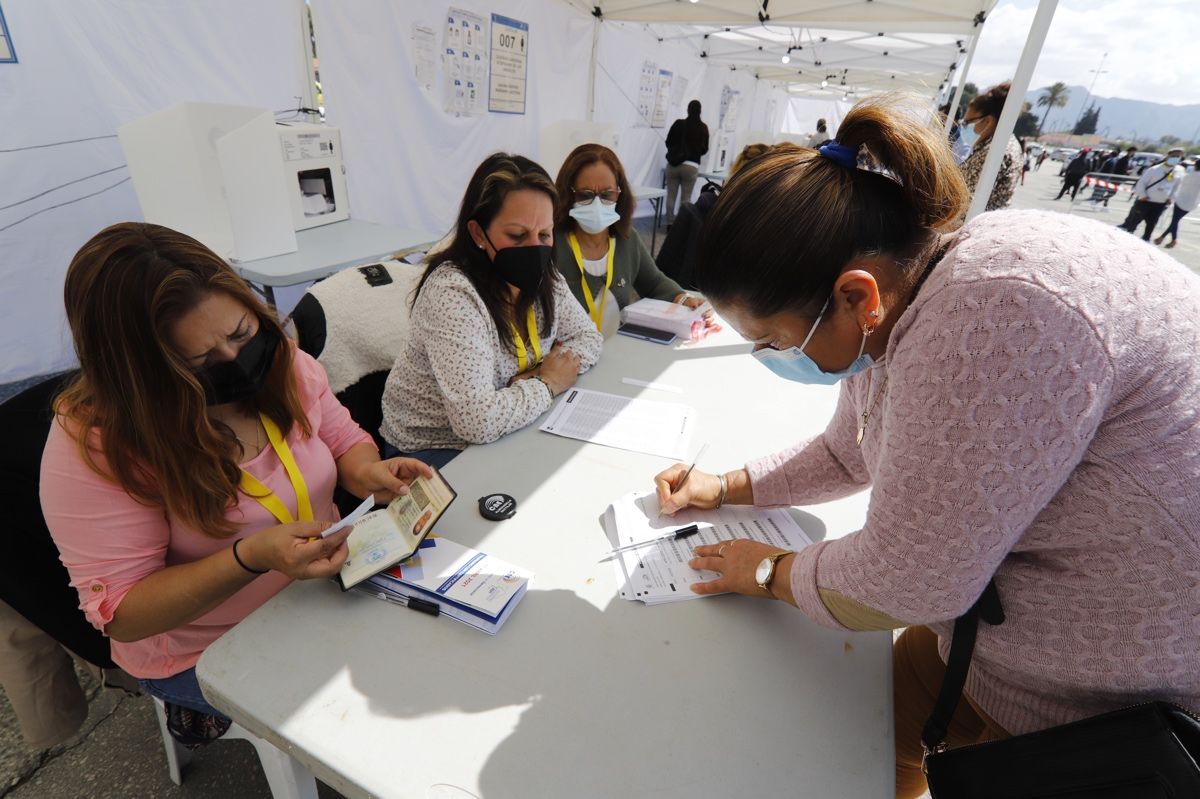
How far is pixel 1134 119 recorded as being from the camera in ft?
134

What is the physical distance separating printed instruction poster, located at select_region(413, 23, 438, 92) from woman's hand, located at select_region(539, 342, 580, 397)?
3601mm

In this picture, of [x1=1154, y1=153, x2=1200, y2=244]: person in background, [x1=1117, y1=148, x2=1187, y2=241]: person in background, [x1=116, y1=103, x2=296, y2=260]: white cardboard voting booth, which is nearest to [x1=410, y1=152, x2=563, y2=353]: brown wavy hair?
[x1=116, y1=103, x2=296, y2=260]: white cardboard voting booth

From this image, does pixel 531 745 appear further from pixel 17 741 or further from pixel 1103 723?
pixel 17 741

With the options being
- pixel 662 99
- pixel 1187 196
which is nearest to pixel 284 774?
pixel 662 99

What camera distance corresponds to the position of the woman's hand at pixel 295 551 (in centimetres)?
89

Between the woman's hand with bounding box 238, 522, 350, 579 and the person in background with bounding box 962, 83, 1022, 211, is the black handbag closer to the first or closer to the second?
the woman's hand with bounding box 238, 522, 350, 579

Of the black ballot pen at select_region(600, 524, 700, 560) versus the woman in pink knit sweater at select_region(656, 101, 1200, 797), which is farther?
the black ballot pen at select_region(600, 524, 700, 560)

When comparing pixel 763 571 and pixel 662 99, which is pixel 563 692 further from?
pixel 662 99

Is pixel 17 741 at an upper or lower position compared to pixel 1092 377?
lower

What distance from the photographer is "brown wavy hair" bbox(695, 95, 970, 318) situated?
0.69 meters

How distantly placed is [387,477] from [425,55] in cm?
416

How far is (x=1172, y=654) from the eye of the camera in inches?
25.5

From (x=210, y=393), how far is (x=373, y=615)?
1.55ft

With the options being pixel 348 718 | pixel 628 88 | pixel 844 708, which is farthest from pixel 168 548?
pixel 628 88
